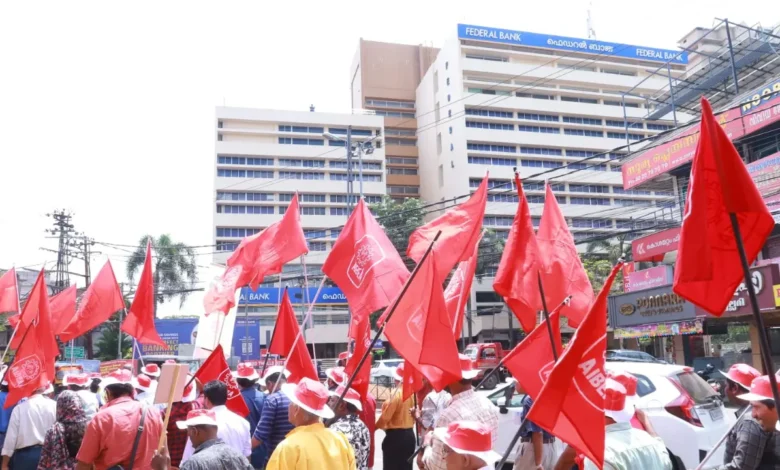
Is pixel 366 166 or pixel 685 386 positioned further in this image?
pixel 366 166

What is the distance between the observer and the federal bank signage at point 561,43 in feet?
225

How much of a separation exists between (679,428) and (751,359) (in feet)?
54.0

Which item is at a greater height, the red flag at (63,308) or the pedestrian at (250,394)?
the red flag at (63,308)

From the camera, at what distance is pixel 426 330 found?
17.1 feet

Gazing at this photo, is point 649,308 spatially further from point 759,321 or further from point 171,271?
point 171,271

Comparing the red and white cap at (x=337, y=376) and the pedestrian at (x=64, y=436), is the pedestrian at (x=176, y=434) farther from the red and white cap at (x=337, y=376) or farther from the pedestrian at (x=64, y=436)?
the red and white cap at (x=337, y=376)

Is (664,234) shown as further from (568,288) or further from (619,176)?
(619,176)

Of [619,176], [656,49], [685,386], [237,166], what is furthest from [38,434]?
[656,49]

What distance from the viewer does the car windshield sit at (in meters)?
8.23

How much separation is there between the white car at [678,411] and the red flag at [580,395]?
144 inches

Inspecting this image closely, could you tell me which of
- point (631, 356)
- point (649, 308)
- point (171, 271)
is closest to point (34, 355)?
point (631, 356)

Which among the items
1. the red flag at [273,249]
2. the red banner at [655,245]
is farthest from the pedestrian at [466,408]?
the red banner at [655,245]

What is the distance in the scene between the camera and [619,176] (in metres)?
71.1

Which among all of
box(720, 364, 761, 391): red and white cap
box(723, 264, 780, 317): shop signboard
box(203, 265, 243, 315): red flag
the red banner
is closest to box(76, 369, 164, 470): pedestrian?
box(203, 265, 243, 315): red flag
